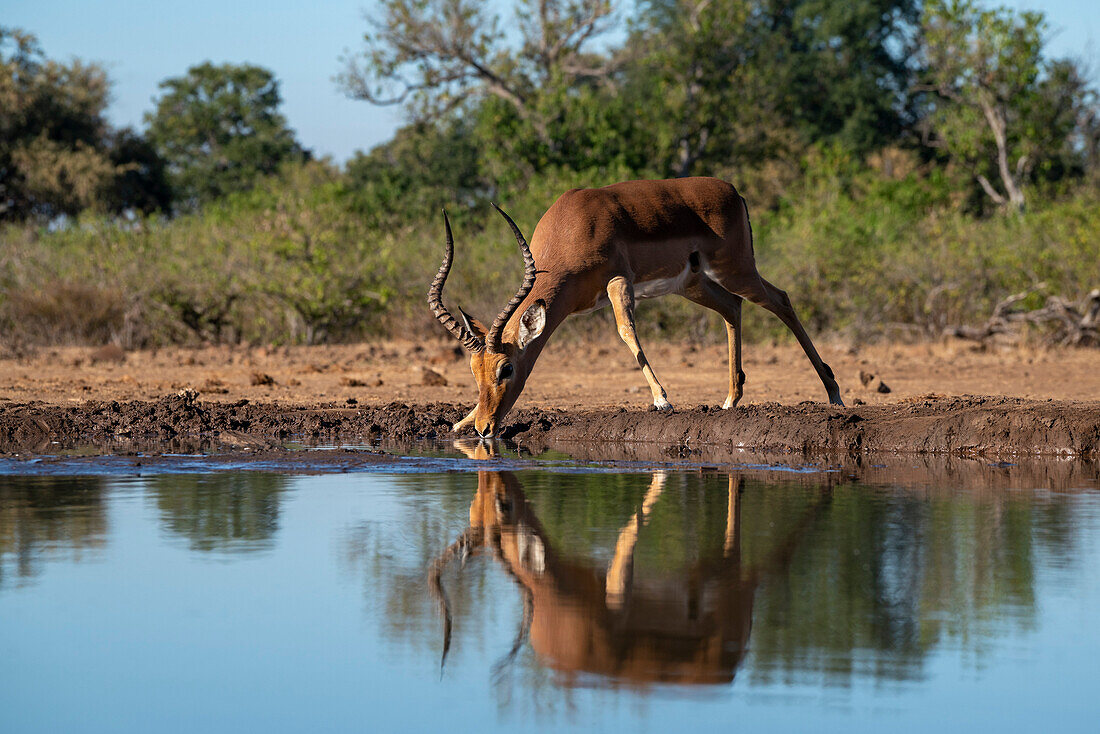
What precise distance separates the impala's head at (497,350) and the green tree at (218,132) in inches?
1563

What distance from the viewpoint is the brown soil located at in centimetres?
891

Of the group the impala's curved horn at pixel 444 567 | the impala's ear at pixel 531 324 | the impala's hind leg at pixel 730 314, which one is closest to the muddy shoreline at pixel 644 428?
the impala's hind leg at pixel 730 314

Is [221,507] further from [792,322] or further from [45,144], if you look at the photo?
[45,144]

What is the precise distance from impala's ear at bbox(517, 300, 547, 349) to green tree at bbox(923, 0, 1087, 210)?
2361cm

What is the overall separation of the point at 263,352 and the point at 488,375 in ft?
35.1

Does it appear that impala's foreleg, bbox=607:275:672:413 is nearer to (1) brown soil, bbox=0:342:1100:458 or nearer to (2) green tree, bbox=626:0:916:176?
(1) brown soil, bbox=0:342:1100:458

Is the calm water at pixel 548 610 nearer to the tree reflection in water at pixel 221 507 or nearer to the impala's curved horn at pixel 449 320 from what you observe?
the tree reflection in water at pixel 221 507

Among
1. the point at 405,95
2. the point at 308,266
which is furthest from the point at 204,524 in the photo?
the point at 405,95

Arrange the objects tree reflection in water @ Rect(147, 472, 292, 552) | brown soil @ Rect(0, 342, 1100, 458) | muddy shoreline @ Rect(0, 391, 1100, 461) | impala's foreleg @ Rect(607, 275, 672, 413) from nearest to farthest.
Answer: tree reflection in water @ Rect(147, 472, 292, 552)
muddy shoreline @ Rect(0, 391, 1100, 461)
brown soil @ Rect(0, 342, 1100, 458)
impala's foreleg @ Rect(607, 275, 672, 413)

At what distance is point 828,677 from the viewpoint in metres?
3.55

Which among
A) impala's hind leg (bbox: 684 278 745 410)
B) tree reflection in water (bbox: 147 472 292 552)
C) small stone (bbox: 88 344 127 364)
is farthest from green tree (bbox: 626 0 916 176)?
tree reflection in water (bbox: 147 472 292 552)

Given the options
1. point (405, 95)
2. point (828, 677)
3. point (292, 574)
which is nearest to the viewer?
point (828, 677)

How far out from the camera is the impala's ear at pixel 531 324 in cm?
910

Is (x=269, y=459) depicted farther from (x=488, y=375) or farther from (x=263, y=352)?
(x=263, y=352)
